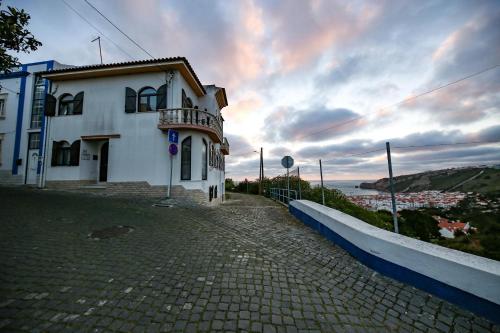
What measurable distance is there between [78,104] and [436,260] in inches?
648

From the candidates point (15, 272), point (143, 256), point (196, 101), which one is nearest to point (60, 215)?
point (15, 272)

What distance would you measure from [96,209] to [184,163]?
4.54 m

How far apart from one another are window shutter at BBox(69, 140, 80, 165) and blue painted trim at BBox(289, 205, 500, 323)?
1418 centimetres

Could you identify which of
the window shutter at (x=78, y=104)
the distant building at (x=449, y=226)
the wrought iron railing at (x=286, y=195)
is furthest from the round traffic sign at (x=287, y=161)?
the window shutter at (x=78, y=104)

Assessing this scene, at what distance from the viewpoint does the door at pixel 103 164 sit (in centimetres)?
1178

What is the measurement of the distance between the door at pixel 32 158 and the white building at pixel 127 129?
227cm

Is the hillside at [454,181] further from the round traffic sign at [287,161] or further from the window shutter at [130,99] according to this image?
the window shutter at [130,99]

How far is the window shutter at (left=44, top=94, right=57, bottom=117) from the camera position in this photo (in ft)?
39.0

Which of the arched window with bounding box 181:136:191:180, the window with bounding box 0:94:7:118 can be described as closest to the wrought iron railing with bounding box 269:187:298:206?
the arched window with bounding box 181:136:191:180

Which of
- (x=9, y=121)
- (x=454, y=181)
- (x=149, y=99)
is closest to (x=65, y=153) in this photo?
(x=149, y=99)

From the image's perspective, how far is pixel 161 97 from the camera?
35.6 feet

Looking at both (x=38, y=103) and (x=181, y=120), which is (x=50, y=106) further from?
(x=181, y=120)

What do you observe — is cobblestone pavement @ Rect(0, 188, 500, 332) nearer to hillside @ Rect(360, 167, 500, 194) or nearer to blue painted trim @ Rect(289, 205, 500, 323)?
blue painted trim @ Rect(289, 205, 500, 323)

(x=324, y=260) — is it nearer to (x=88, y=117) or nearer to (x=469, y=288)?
(x=469, y=288)
